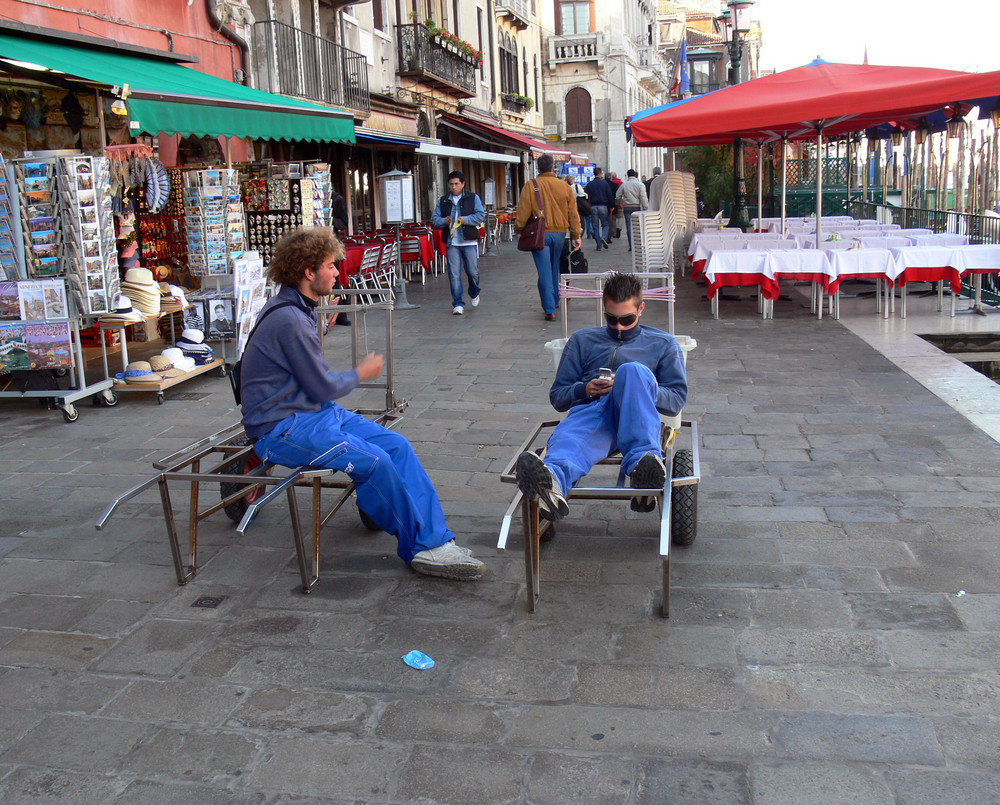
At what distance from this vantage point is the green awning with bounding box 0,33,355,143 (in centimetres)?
729

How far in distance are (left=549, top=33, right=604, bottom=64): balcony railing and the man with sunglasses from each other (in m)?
41.3

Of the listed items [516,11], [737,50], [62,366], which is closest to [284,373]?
[62,366]

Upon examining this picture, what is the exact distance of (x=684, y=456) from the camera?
4223 mm

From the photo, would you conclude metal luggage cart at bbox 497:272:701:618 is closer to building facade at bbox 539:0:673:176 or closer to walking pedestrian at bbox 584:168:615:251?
walking pedestrian at bbox 584:168:615:251

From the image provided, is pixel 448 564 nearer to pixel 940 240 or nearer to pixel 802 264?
pixel 802 264

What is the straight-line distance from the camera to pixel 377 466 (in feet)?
12.9

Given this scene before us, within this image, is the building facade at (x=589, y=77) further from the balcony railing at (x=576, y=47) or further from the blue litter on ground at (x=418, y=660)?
the blue litter on ground at (x=418, y=660)

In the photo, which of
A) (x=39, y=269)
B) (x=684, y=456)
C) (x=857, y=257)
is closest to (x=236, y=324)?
(x=39, y=269)

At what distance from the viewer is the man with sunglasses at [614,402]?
12.2 ft

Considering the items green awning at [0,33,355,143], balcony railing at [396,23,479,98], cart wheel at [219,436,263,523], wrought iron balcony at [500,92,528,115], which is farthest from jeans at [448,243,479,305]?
wrought iron balcony at [500,92,528,115]

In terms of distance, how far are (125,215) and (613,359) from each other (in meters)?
5.17

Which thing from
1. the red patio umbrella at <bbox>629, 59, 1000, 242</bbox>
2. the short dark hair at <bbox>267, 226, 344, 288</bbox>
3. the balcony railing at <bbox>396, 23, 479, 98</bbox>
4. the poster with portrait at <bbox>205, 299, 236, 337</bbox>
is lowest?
the poster with portrait at <bbox>205, 299, 236, 337</bbox>

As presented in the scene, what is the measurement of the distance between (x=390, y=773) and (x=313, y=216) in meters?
8.44

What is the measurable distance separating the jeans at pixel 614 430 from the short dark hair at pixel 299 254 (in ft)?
4.00
